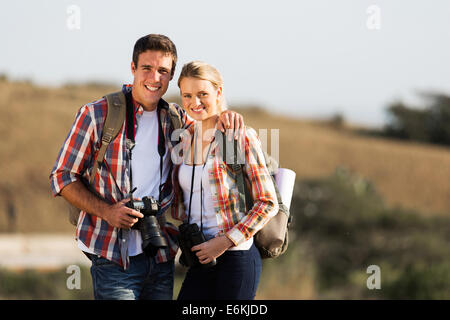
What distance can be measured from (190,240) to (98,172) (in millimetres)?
593

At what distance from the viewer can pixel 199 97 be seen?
3.19 metres

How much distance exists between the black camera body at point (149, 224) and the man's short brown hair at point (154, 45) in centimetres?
72

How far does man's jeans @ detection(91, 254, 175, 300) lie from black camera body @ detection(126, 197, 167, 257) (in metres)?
0.13

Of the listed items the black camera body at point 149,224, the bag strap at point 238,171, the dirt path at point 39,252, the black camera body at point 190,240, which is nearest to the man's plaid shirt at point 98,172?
the black camera body at point 149,224

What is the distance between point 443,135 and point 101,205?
22914 mm

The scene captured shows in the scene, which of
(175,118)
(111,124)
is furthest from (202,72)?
(111,124)

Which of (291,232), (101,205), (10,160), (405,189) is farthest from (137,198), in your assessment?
(405,189)

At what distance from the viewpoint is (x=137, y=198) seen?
3297mm

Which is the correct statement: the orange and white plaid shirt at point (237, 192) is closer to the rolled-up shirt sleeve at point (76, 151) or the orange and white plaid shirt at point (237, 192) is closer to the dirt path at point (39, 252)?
the rolled-up shirt sleeve at point (76, 151)

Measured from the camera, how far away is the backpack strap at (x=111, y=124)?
327 cm

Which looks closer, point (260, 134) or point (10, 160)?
point (260, 134)

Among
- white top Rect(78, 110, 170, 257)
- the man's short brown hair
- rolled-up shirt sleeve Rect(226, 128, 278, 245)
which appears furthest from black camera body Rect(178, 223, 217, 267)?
the man's short brown hair

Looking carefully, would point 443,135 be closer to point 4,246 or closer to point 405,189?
point 405,189

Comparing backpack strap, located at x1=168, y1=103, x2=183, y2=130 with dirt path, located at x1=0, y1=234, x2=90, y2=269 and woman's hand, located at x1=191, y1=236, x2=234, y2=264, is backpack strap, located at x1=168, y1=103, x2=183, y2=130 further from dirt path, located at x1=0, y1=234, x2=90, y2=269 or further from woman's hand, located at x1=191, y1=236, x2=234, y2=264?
dirt path, located at x1=0, y1=234, x2=90, y2=269
